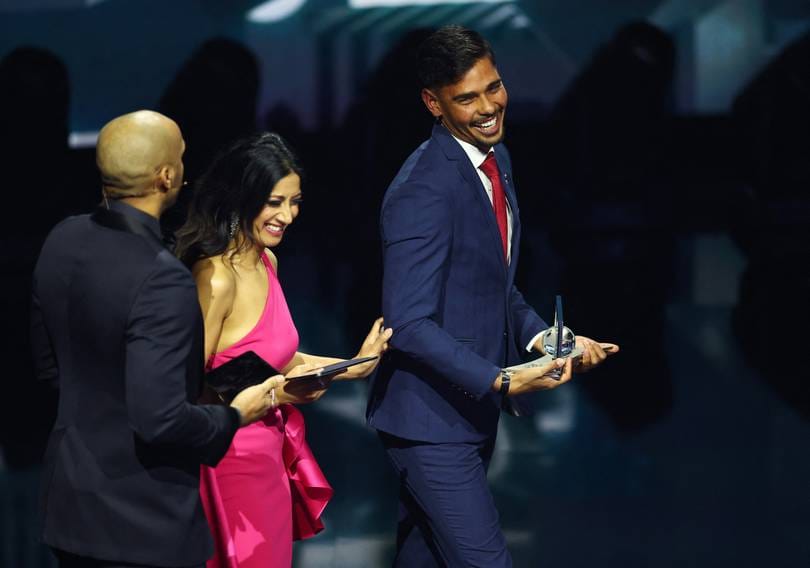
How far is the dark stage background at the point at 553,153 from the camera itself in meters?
5.39

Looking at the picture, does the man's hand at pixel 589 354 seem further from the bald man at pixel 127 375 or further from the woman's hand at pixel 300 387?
the bald man at pixel 127 375

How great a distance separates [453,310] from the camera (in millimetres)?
2768

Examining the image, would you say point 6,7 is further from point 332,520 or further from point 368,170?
point 332,520

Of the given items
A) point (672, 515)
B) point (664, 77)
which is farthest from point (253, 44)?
point (672, 515)

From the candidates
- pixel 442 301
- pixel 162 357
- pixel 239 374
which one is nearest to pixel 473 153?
pixel 442 301

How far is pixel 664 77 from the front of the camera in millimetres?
5570

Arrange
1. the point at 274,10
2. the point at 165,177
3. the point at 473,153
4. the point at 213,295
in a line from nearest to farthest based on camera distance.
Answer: the point at 165,177, the point at 213,295, the point at 473,153, the point at 274,10

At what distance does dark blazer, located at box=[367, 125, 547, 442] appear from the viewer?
8.75ft

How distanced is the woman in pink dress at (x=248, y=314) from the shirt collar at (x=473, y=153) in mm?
369

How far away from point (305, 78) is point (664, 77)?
60.9 inches

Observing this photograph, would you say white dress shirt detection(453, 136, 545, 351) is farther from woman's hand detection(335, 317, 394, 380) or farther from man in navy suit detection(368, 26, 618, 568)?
woman's hand detection(335, 317, 394, 380)

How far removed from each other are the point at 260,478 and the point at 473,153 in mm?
842

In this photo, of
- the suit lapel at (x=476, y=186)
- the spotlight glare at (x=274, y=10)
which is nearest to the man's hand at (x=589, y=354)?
the suit lapel at (x=476, y=186)

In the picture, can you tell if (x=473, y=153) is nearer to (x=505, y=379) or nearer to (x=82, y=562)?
(x=505, y=379)
